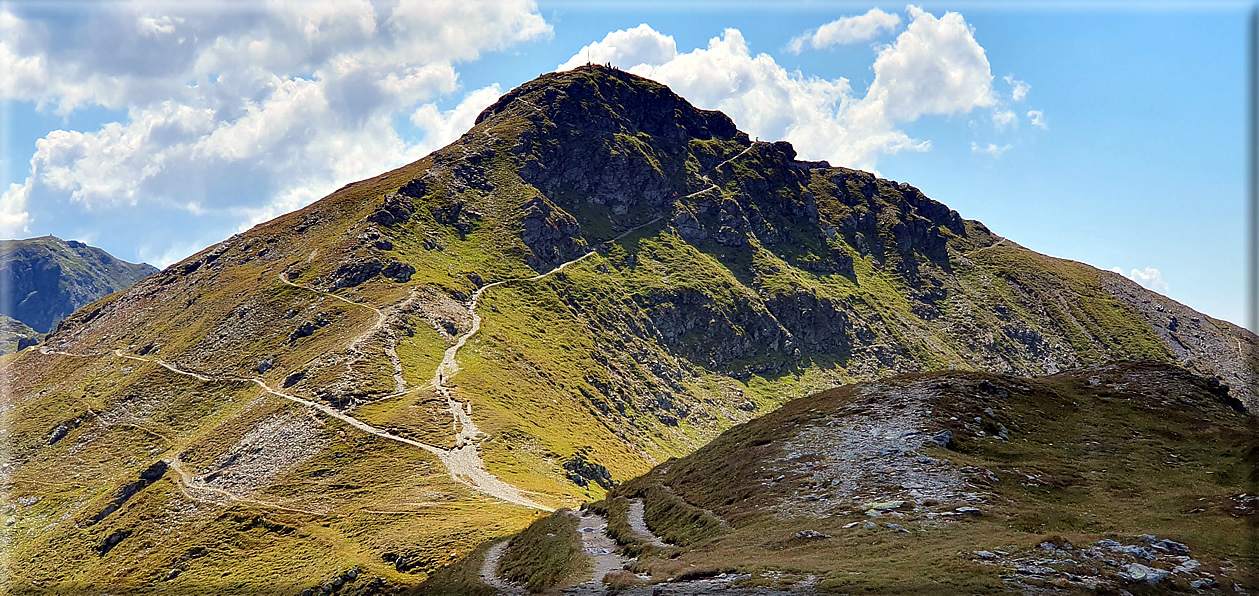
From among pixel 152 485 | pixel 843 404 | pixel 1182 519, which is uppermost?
pixel 843 404

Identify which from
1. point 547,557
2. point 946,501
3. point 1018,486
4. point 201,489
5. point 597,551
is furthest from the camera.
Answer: point 201,489

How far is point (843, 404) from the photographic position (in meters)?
→ 70.3

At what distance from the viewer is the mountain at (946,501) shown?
1280 inches

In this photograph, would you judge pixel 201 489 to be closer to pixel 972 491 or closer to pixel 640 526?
pixel 640 526

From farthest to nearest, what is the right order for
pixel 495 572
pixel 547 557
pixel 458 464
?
pixel 458 464 → pixel 495 572 → pixel 547 557

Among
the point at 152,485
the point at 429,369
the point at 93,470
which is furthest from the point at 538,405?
the point at 93,470

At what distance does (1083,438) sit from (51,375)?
754ft

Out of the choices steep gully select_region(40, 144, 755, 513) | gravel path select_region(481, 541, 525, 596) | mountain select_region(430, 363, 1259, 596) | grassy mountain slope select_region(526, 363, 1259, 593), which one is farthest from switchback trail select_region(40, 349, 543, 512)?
grassy mountain slope select_region(526, 363, 1259, 593)

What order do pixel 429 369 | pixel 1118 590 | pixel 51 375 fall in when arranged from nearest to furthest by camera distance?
pixel 1118 590 < pixel 429 369 < pixel 51 375

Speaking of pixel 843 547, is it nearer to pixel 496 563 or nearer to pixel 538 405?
pixel 496 563

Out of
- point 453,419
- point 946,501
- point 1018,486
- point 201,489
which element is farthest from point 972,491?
point 201,489

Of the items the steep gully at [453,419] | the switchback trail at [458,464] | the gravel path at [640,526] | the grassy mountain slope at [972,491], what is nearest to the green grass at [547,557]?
the grassy mountain slope at [972,491]

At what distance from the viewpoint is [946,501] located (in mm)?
44906

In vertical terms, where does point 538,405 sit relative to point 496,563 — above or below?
above
